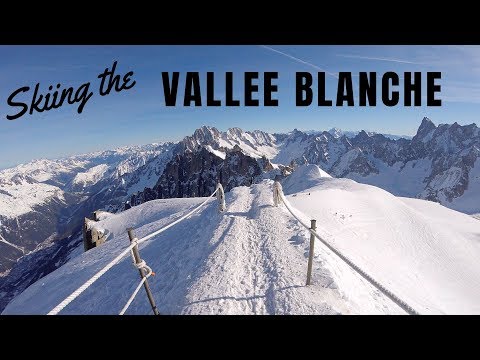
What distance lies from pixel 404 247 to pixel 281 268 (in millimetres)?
16746

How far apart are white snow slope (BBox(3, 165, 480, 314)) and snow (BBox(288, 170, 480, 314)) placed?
11cm

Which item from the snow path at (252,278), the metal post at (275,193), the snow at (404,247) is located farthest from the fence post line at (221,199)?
the snow at (404,247)

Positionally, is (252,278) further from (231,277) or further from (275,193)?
(275,193)

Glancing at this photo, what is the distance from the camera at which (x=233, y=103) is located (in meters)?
6.90

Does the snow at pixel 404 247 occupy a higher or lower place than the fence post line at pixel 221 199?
lower

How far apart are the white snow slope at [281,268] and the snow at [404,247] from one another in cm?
11

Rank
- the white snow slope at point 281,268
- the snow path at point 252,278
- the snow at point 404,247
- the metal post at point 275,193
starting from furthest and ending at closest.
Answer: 1. the metal post at point 275,193
2. the snow at point 404,247
3. the white snow slope at point 281,268
4. the snow path at point 252,278

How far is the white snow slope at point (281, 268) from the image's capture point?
7.39m

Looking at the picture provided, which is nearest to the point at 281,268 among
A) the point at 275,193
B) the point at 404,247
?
the point at 275,193

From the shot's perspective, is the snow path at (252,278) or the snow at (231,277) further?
the snow at (231,277)

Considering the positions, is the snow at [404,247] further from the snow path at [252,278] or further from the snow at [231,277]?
the snow path at [252,278]
